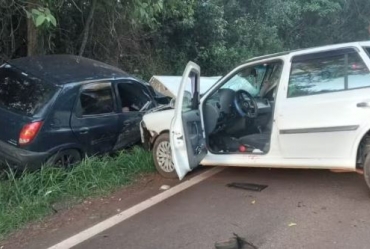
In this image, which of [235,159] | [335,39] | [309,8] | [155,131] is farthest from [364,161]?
[335,39]

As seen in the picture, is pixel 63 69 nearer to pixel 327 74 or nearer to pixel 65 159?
pixel 65 159

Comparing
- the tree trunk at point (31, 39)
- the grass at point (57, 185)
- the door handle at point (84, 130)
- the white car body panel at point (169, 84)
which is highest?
the tree trunk at point (31, 39)

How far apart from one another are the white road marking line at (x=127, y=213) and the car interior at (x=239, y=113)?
1.64 ft

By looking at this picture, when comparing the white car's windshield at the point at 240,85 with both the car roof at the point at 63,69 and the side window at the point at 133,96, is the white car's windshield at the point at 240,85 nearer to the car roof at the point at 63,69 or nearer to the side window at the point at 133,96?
the side window at the point at 133,96

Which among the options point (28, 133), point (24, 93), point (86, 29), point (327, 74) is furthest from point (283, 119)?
point (86, 29)

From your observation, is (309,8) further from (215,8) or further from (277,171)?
(277,171)

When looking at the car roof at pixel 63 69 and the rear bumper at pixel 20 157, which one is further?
the car roof at pixel 63 69

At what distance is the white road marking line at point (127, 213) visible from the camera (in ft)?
14.6

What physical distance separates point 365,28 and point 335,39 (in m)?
1.61

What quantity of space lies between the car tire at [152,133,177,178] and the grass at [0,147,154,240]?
33 cm

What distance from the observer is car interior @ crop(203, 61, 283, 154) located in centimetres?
605

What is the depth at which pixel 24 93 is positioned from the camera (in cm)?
620

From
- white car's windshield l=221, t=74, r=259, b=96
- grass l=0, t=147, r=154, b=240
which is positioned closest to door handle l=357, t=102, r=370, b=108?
white car's windshield l=221, t=74, r=259, b=96

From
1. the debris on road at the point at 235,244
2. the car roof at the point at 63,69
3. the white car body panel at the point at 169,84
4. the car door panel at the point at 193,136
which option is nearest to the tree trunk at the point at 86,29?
the white car body panel at the point at 169,84
